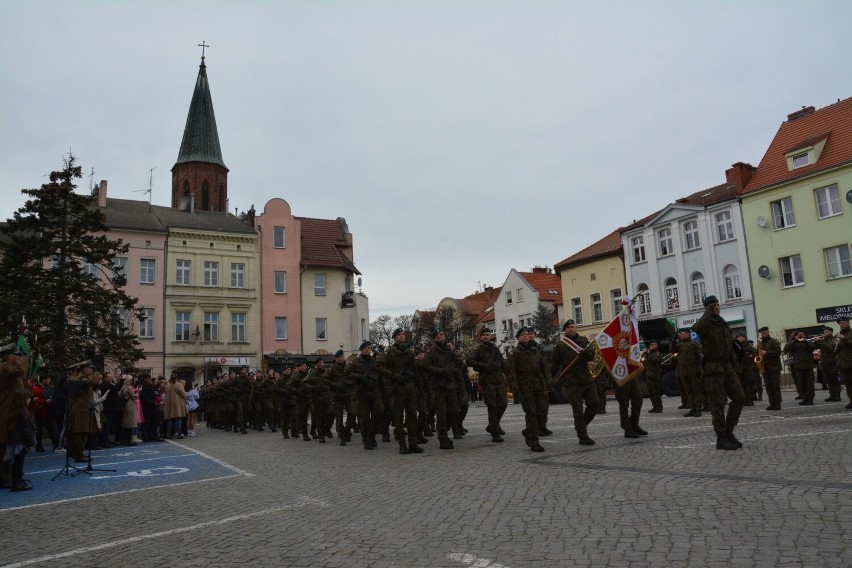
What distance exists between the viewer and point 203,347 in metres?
45.0

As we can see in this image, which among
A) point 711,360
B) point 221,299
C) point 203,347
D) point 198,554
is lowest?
point 198,554

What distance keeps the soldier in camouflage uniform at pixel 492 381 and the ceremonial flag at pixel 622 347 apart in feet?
6.32

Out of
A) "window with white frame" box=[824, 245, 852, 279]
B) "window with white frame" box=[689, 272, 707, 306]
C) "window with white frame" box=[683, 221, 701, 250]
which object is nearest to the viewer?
"window with white frame" box=[824, 245, 852, 279]

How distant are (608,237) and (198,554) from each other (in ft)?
152

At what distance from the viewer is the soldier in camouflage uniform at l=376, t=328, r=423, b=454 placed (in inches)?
480

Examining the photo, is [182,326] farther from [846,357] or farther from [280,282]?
[846,357]

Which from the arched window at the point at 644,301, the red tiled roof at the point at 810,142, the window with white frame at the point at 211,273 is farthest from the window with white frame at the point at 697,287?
the window with white frame at the point at 211,273

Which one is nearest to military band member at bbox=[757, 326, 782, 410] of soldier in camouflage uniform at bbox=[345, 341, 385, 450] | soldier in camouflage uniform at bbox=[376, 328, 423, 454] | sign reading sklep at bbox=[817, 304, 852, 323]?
soldier in camouflage uniform at bbox=[376, 328, 423, 454]

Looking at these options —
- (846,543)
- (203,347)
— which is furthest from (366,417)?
(203,347)

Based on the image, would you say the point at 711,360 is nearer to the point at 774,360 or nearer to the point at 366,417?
the point at 366,417

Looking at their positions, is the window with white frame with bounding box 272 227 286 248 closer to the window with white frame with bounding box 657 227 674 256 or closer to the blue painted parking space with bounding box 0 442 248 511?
the window with white frame with bounding box 657 227 674 256

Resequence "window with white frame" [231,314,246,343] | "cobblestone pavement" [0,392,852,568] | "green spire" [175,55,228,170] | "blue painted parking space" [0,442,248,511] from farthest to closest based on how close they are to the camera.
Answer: "green spire" [175,55,228,170] < "window with white frame" [231,314,246,343] < "blue painted parking space" [0,442,248,511] < "cobblestone pavement" [0,392,852,568]

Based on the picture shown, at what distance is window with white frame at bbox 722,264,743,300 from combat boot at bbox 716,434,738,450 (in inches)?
1232

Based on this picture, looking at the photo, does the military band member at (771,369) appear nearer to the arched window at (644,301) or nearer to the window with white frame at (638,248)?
the arched window at (644,301)
